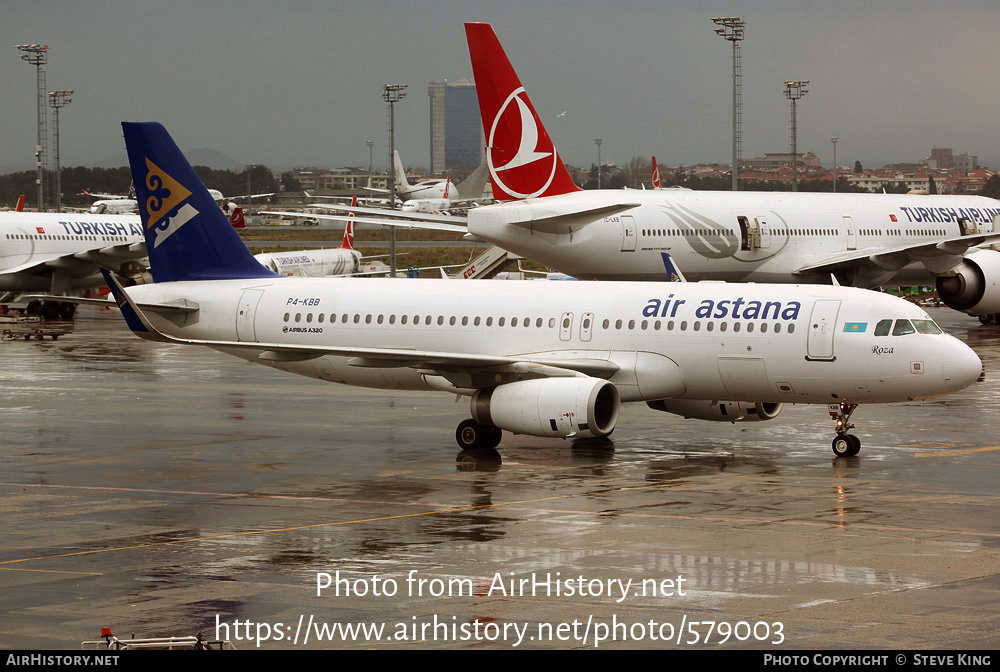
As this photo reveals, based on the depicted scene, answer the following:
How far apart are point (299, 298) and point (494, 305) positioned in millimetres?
4872

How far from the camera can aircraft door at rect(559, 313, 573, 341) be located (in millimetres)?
28922

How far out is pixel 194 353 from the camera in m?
50.9

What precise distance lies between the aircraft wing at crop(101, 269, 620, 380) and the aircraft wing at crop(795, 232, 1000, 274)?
28981mm

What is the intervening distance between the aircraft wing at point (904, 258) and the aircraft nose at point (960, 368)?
27488 millimetres

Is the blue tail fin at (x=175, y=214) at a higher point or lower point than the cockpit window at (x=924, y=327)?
higher

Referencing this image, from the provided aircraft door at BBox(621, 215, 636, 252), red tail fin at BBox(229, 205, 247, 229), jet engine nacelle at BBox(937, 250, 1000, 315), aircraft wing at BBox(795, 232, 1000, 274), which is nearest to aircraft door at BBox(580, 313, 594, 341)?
aircraft door at BBox(621, 215, 636, 252)

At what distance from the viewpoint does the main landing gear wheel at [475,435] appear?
28125 millimetres

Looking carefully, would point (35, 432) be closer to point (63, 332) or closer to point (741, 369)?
point (741, 369)

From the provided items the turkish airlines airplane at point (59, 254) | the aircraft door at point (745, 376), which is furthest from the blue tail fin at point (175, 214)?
the turkish airlines airplane at point (59, 254)

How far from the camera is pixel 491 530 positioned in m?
20.1

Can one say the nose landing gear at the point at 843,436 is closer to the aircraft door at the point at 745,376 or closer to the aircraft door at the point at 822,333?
the aircraft door at the point at 822,333

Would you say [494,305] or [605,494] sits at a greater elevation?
[494,305]

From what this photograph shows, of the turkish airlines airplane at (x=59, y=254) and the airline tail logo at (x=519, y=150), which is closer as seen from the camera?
the airline tail logo at (x=519, y=150)
